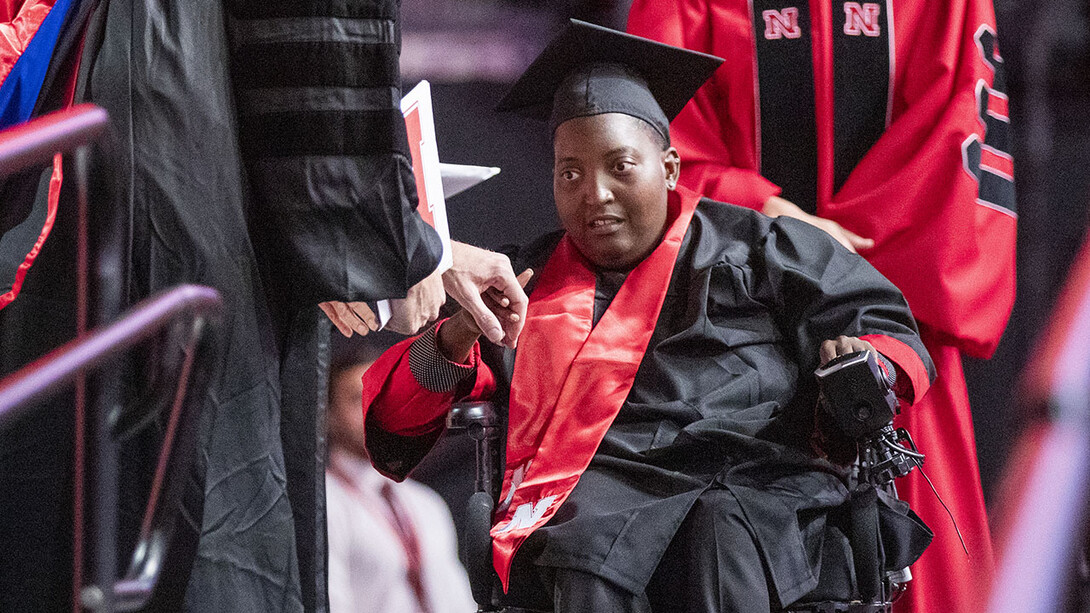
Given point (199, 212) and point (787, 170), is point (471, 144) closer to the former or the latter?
point (787, 170)

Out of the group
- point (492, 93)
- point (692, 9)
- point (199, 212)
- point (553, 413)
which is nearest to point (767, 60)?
point (692, 9)

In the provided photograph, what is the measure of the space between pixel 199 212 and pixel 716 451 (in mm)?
1174

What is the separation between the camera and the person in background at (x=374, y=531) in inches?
122

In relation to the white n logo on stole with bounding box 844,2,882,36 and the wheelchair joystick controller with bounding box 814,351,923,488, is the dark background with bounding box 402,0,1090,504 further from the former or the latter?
the wheelchair joystick controller with bounding box 814,351,923,488

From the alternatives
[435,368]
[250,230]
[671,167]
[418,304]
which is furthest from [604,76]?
[250,230]

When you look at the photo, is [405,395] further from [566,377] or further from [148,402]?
[148,402]

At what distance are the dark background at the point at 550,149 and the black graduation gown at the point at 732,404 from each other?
105 centimetres

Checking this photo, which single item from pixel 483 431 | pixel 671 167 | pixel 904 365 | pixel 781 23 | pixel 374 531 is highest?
pixel 781 23

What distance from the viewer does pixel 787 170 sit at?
2.80 metres

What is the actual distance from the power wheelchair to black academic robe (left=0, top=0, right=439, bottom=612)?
0.77m

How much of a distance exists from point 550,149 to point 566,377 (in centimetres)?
104

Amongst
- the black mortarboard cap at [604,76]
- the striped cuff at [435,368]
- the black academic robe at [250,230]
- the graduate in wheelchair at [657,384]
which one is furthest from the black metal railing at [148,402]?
the black mortarboard cap at [604,76]

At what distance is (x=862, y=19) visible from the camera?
9.02 ft

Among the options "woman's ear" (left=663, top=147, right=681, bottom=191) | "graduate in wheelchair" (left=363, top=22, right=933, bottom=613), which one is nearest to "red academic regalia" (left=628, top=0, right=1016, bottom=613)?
"woman's ear" (left=663, top=147, right=681, bottom=191)
